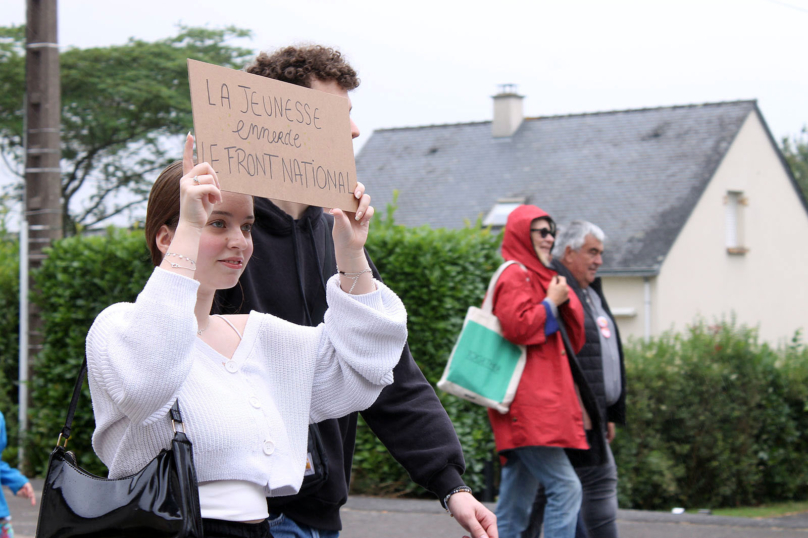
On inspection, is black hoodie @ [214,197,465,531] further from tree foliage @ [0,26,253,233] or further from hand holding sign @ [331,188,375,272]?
tree foliage @ [0,26,253,233]

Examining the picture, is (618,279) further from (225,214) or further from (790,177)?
(225,214)

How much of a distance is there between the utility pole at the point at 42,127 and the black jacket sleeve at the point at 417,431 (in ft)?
23.1

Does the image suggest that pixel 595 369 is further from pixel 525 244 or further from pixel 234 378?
pixel 234 378

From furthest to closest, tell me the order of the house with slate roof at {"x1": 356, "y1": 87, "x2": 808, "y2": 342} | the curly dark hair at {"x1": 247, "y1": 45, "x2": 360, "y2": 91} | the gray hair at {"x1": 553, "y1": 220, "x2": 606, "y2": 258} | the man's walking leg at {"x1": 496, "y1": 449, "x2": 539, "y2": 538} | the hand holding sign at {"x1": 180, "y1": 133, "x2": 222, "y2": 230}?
the house with slate roof at {"x1": 356, "y1": 87, "x2": 808, "y2": 342} → the gray hair at {"x1": 553, "y1": 220, "x2": 606, "y2": 258} → the man's walking leg at {"x1": 496, "y1": 449, "x2": 539, "y2": 538} → the curly dark hair at {"x1": 247, "y1": 45, "x2": 360, "y2": 91} → the hand holding sign at {"x1": 180, "y1": 133, "x2": 222, "y2": 230}

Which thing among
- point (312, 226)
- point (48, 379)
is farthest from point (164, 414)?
point (48, 379)

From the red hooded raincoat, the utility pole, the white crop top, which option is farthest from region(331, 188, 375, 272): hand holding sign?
the utility pole

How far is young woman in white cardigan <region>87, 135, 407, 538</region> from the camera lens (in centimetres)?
175

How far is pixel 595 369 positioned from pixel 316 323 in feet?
10.3

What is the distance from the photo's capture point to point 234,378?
2010mm

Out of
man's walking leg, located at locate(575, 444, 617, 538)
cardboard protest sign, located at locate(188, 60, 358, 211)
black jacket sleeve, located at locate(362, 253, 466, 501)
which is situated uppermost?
cardboard protest sign, located at locate(188, 60, 358, 211)

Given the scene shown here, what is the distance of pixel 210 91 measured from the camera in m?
1.97

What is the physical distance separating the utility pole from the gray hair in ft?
16.7

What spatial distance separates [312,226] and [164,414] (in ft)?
3.11

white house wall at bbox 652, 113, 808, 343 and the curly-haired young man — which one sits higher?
white house wall at bbox 652, 113, 808, 343
